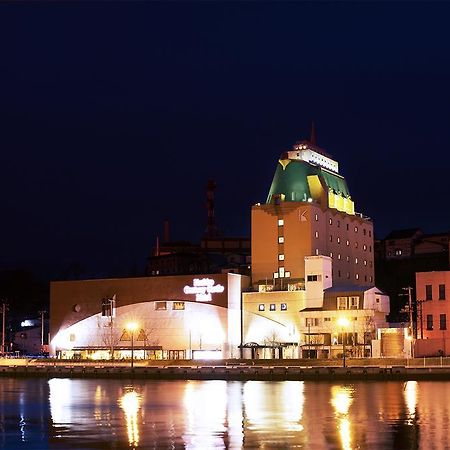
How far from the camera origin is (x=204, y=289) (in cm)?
10306

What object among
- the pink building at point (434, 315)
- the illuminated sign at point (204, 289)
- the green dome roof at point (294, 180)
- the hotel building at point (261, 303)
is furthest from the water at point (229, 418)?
the green dome roof at point (294, 180)

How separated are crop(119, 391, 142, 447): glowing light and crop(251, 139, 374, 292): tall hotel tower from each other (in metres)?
49.8

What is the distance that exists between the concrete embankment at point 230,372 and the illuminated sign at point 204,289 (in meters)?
10.1

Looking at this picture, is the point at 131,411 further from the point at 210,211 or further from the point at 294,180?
the point at 210,211

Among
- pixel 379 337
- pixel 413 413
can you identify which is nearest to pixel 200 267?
pixel 379 337

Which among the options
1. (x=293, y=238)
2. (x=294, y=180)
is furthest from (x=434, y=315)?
(x=294, y=180)

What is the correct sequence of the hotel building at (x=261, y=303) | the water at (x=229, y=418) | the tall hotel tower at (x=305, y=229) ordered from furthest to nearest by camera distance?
the tall hotel tower at (x=305, y=229) < the hotel building at (x=261, y=303) < the water at (x=229, y=418)

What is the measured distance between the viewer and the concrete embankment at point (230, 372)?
75.5m

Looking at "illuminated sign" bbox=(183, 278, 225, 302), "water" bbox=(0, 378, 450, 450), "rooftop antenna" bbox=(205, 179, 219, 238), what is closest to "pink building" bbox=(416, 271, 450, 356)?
"illuminated sign" bbox=(183, 278, 225, 302)

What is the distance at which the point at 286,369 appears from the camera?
82188 mm

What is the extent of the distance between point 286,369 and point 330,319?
57.2 ft

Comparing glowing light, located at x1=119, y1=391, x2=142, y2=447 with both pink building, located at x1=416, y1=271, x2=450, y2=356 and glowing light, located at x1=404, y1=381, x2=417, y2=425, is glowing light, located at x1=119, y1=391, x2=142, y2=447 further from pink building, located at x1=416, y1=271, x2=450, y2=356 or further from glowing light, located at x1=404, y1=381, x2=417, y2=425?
pink building, located at x1=416, y1=271, x2=450, y2=356

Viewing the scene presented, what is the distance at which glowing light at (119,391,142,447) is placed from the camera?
1345 inches

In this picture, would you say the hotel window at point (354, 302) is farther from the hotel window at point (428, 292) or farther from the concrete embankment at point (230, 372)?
the concrete embankment at point (230, 372)
